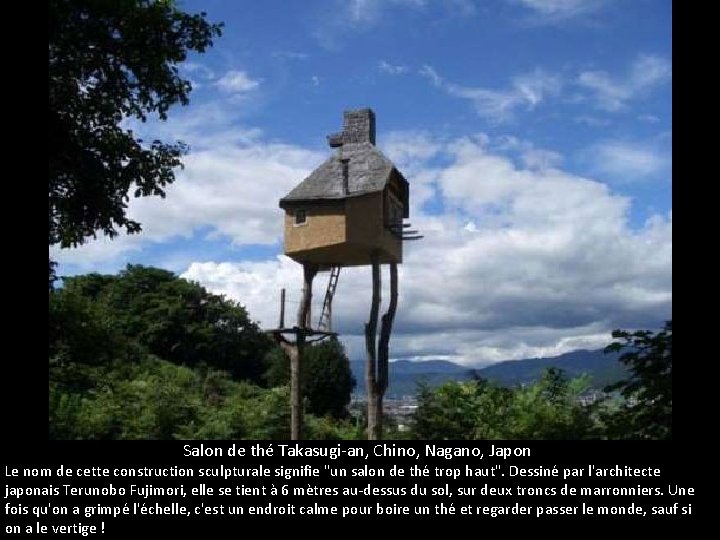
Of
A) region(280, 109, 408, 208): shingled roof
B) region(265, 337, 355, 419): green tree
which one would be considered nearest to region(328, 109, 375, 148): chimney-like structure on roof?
region(280, 109, 408, 208): shingled roof

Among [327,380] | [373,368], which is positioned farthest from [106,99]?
[327,380]

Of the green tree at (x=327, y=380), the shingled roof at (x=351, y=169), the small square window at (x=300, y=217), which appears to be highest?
the shingled roof at (x=351, y=169)

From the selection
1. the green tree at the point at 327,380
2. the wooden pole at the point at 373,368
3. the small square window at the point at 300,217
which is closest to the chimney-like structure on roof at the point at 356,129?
the small square window at the point at 300,217

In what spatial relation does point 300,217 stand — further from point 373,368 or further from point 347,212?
point 373,368

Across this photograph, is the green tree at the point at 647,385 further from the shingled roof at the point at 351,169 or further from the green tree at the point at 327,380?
the green tree at the point at 327,380

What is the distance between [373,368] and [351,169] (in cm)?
502

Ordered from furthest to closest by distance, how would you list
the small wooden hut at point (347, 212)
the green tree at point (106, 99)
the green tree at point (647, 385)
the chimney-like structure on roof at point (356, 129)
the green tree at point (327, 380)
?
the green tree at point (327, 380), the chimney-like structure on roof at point (356, 129), the small wooden hut at point (347, 212), the green tree at point (106, 99), the green tree at point (647, 385)

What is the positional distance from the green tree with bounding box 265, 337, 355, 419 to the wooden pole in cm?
1247

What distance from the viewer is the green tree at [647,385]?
28.4 ft

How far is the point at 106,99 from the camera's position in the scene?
16.4m

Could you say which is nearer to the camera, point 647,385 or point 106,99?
point 647,385

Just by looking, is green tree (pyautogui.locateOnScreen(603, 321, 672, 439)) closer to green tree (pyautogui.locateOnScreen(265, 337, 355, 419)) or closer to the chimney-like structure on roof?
the chimney-like structure on roof

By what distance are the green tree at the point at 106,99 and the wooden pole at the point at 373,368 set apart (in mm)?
6001

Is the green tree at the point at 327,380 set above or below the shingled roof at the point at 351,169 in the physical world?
below
